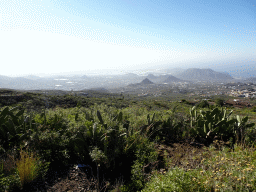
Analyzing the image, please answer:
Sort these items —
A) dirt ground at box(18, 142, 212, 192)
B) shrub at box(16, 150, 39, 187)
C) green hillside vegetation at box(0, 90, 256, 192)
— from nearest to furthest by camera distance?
green hillside vegetation at box(0, 90, 256, 192), shrub at box(16, 150, 39, 187), dirt ground at box(18, 142, 212, 192)

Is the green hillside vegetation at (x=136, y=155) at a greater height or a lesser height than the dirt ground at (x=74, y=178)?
greater

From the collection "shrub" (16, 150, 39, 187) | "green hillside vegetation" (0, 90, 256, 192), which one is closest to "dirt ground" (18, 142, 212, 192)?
"green hillside vegetation" (0, 90, 256, 192)

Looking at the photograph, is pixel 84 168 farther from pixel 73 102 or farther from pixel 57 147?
pixel 73 102

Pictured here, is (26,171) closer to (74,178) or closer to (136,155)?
(74,178)

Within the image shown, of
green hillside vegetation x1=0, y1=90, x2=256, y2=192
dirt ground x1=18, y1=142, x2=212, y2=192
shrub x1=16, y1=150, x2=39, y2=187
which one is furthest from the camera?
dirt ground x1=18, y1=142, x2=212, y2=192

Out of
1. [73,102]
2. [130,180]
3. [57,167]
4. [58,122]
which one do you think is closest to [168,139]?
[130,180]

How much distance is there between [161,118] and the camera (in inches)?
209

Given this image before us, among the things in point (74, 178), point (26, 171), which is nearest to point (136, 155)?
point (74, 178)

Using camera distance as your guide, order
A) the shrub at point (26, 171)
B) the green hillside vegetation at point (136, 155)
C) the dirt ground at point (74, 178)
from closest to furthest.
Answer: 1. the green hillside vegetation at point (136, 155)
2. the shrub at point (26, 171)
3. the dirt ground at point (74, 178)

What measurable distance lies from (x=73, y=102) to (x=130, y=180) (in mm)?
18029

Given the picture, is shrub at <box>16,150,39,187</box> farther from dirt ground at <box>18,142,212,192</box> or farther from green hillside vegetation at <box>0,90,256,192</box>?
dirt ground at <box>18,142,212,192</box>

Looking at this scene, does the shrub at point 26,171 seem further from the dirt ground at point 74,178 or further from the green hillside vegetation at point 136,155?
the dirt ground at point 74,178

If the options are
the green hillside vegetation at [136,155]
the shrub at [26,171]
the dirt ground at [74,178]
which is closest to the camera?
the green hillside vegetation at [136,155]

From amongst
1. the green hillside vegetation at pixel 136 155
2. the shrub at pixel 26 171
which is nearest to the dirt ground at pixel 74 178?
the green hillside vegetation at pixel 136 155
